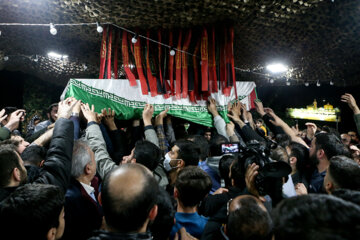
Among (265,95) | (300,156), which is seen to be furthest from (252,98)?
(265,95)

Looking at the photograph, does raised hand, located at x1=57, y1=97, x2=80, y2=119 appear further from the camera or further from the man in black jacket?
the camera

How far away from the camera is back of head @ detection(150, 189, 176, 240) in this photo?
1397mm

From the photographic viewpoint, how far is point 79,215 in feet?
4.31

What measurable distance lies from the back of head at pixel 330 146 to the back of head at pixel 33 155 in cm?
266

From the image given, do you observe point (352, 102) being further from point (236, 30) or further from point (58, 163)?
point (58, 163)

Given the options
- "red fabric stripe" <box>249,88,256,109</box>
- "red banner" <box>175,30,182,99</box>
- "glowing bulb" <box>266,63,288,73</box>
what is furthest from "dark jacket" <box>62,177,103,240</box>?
"glowing bulb" <box>266,63,288,73</box>

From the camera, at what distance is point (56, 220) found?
1.05 m

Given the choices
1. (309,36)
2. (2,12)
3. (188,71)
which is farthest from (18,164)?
(309,36)

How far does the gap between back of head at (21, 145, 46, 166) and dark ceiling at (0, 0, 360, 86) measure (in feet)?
6.38

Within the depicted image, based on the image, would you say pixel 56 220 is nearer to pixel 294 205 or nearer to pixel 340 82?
pixel 294 205

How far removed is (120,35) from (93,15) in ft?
1.99

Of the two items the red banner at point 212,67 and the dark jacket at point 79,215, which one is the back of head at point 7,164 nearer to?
the dark jacket at point 79,215

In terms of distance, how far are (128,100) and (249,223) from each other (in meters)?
2.43

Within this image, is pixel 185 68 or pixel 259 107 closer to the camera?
pixel 185 68
